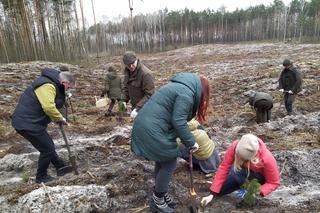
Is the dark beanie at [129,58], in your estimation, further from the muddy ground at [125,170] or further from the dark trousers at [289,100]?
the dark trousers at [289,100]

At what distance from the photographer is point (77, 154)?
18.6 feet

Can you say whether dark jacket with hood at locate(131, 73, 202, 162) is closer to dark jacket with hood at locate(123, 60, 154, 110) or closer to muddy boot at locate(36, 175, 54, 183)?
dark jacket with hood at locate(123, 60, 154, 110)

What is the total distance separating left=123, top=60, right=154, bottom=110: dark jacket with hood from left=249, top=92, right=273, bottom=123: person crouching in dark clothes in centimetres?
337

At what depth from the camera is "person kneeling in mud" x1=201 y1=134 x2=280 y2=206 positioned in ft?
10.8

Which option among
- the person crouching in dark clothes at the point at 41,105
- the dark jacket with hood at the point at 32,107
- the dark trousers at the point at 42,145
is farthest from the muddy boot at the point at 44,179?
the dark jacket with hood at the point at 32,107

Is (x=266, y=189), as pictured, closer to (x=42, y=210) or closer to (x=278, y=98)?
(x=42, y=210)

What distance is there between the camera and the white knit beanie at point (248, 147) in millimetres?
3229

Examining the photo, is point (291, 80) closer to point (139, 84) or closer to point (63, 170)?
point (139, 84)

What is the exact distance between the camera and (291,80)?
8570 mm

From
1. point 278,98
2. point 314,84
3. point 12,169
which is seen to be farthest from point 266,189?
point 314,84

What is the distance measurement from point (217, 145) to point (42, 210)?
10.6 feet

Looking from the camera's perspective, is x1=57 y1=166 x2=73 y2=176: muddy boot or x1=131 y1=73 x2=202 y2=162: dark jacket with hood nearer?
x1=131 y1=73 x2=202 y2=162: dark jacket with hood

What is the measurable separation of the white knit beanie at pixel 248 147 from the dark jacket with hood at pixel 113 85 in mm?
6580

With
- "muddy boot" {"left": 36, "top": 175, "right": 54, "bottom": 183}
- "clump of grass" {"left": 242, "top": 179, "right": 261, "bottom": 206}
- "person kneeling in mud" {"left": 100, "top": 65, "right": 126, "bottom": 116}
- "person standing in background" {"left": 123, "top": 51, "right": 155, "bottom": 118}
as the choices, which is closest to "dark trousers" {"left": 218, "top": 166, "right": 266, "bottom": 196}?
"clump of grass" {"left": 242, "top": 179, "right": 261, "bottom": 206}
